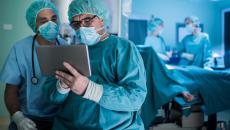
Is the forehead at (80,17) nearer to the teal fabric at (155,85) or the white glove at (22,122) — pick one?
the white glove at (22,122)

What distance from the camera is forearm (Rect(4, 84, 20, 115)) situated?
4.46ft

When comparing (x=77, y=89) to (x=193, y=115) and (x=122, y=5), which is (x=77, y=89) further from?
(x=193, y=115)

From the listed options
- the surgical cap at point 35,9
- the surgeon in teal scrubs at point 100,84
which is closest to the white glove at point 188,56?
the surgical cap at point 35,9

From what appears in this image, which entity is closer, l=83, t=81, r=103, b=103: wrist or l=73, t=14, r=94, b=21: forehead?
l=83, t=81, r=103, b=103: wrist

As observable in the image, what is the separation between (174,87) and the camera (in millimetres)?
2373

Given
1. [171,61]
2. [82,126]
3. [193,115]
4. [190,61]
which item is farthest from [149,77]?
[171,61]

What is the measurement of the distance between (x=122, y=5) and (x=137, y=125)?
1.43 metres

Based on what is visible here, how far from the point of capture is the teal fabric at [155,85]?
2.34 meters

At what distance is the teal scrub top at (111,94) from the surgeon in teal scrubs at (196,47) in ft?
9.68

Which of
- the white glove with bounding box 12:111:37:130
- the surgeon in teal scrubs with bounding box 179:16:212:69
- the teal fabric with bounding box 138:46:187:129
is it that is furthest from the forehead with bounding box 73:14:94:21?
the surgeon in teal scrubs with bounding box 179:16:212:69

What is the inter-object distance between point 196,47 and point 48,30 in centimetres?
295

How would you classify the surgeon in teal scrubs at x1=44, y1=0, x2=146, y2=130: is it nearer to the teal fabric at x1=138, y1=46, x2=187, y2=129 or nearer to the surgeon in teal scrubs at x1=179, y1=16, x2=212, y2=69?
the teal fabric at x1=138, y1=46, x2=187, y2=129

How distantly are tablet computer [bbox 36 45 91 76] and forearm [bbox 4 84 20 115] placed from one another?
0.39 m

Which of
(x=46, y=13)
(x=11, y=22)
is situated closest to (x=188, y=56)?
(x=11, y=22)
